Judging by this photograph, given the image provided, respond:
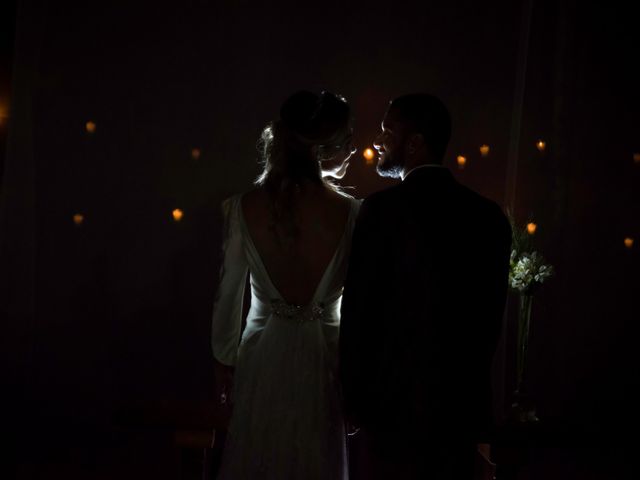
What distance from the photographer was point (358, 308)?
1.53m

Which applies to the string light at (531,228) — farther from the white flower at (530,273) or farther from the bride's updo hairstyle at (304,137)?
Answer: the bride's updo hairstyle at (304,137)

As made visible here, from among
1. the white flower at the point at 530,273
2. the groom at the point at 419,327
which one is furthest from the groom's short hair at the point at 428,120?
the white flower at the point at 530,273

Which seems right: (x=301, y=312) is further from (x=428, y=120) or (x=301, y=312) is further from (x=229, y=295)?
(x=428, y=120)

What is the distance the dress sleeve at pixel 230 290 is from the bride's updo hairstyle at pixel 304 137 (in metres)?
0.14

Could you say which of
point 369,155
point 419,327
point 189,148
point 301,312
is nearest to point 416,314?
point 419,327

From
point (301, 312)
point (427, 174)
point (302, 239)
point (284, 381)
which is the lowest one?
point (284, 381)

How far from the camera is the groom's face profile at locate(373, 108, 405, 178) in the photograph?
5.66 feet

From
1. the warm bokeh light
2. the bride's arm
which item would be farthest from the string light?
the bride's arm

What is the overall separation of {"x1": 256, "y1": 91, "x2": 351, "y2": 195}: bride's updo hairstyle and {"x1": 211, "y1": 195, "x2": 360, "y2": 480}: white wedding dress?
144 millimetres

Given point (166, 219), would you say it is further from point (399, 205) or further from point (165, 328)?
point (399, 205)

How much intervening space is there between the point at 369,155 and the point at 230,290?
1.36 m

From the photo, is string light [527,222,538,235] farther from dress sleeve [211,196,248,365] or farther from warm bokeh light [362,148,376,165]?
dress sleeve [211,196,248,365]

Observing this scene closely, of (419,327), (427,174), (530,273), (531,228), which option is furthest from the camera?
(531,228)

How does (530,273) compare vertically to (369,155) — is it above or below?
below
